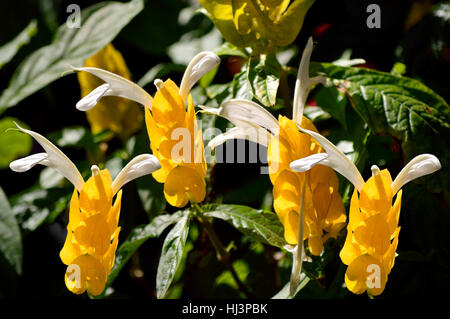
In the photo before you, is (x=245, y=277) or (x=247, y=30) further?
(x=245, y=277)

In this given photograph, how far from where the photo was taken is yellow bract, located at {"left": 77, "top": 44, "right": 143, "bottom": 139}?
730mm

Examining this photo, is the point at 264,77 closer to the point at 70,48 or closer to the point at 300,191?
the point at 300,191

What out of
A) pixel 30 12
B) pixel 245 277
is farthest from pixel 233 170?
pixel 30 12

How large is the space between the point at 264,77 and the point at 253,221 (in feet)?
0.42

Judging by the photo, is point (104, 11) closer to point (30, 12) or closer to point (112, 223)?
point (30, 12)

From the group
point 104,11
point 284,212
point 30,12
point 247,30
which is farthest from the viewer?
point 30,12

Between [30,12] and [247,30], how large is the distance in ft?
1.76

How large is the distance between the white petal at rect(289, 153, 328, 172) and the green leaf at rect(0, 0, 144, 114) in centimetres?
38

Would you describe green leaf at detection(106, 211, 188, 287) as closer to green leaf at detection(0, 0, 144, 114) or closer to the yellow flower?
the yellow flower

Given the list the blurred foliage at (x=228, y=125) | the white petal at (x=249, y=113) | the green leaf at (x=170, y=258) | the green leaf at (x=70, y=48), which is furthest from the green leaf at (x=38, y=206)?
the white petal at (x=249, y=113)

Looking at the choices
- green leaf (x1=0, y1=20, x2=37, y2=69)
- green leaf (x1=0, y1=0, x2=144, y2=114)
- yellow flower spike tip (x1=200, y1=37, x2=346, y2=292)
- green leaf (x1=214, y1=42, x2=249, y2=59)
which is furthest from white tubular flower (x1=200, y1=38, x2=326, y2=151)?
green leaf (x1=0, y1=20, x2=37, y2=69)

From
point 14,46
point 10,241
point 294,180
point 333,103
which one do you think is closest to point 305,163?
point 294,180

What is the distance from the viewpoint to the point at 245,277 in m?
0.68

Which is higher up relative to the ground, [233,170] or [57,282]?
[233,170]
